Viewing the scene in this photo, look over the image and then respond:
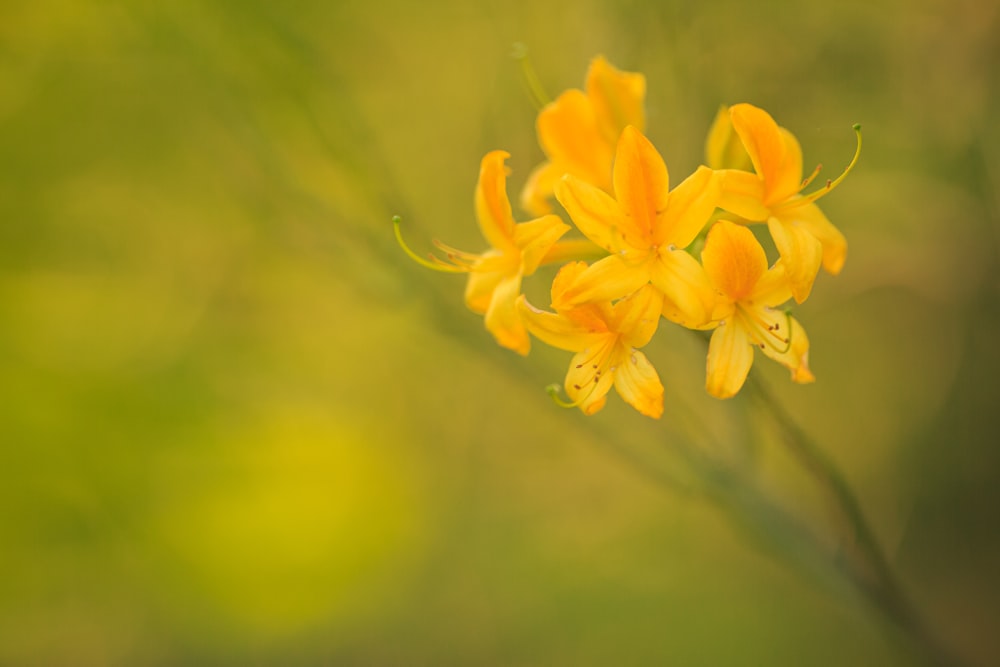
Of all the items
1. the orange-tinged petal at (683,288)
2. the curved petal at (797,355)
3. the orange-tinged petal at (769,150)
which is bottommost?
the curved petal at (797,355)

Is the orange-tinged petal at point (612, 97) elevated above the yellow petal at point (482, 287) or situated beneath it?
elevated above

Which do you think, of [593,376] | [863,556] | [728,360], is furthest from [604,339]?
[863,556]

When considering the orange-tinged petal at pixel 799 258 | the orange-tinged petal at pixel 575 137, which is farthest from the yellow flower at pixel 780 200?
the orange-tinged petal at pixel 575 137

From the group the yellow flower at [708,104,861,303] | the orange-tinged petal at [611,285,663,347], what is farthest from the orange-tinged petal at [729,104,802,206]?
the orange-tinged petal at [611,285,663,347]

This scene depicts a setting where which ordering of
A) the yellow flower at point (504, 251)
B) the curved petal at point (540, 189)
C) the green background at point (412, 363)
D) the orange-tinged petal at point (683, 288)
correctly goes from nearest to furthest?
the orange-tinged petal at point (683, 288)
the yellow flower at point (504, 251)
the curved petal at point (540, 189)
the green background at point (412, 363)

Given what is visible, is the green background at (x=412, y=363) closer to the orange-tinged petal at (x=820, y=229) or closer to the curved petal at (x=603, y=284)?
the orange-tinged petal at (x=820, y=229)

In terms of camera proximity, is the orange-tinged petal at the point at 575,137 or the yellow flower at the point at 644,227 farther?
the orange-tinged petal at the point at 575,137

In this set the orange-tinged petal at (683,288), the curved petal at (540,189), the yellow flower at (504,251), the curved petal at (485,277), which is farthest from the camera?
the curved petal at (540,189)

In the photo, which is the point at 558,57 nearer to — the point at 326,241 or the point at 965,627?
the point at 326,241
